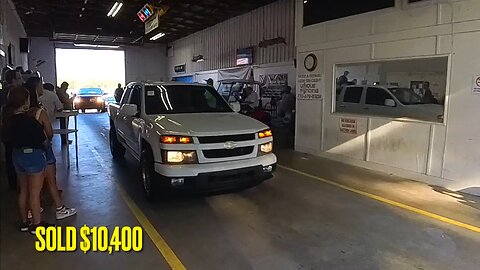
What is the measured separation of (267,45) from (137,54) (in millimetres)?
15177

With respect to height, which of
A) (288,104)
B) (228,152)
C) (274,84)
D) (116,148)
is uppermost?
(274,84)

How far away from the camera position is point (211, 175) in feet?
14.6

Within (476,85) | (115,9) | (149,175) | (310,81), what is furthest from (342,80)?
(115,9)

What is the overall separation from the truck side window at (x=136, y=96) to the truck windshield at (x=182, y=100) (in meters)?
0.18

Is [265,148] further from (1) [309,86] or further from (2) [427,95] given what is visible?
(1) [309,86]

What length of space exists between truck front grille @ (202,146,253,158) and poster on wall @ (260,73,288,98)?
9835 millimetres

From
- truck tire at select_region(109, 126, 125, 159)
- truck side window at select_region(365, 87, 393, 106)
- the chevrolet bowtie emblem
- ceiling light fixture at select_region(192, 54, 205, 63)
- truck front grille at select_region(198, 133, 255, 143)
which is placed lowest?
truck tire at select_region(109, 126, 125, 159)

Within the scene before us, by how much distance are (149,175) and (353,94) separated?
16.3 ft

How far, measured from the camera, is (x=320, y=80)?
8227 millimetres

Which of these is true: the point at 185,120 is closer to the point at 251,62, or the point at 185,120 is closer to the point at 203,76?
the point at 251,62

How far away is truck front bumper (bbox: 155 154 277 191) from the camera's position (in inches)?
172

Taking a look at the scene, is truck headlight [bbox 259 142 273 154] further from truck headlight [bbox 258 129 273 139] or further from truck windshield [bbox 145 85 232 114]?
truck windshield [bbox 145 85 232 114]

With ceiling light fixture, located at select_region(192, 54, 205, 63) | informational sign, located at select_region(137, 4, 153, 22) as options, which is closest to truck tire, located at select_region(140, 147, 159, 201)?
informational sign, located at select_region(137, 4, 153, 22)

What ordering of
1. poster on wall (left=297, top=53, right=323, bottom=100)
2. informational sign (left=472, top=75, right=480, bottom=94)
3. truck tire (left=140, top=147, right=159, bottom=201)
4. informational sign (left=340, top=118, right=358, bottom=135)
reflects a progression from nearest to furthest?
truck tire (left=140, top=147, right=159, bottom=201) < informational sign (left=472, top=75, right=480, bottom=94) < informational sign (left=340, top=118, right=358, bottom=135) < poster on wall (left=297, top=53, right=323, bottom=100)
